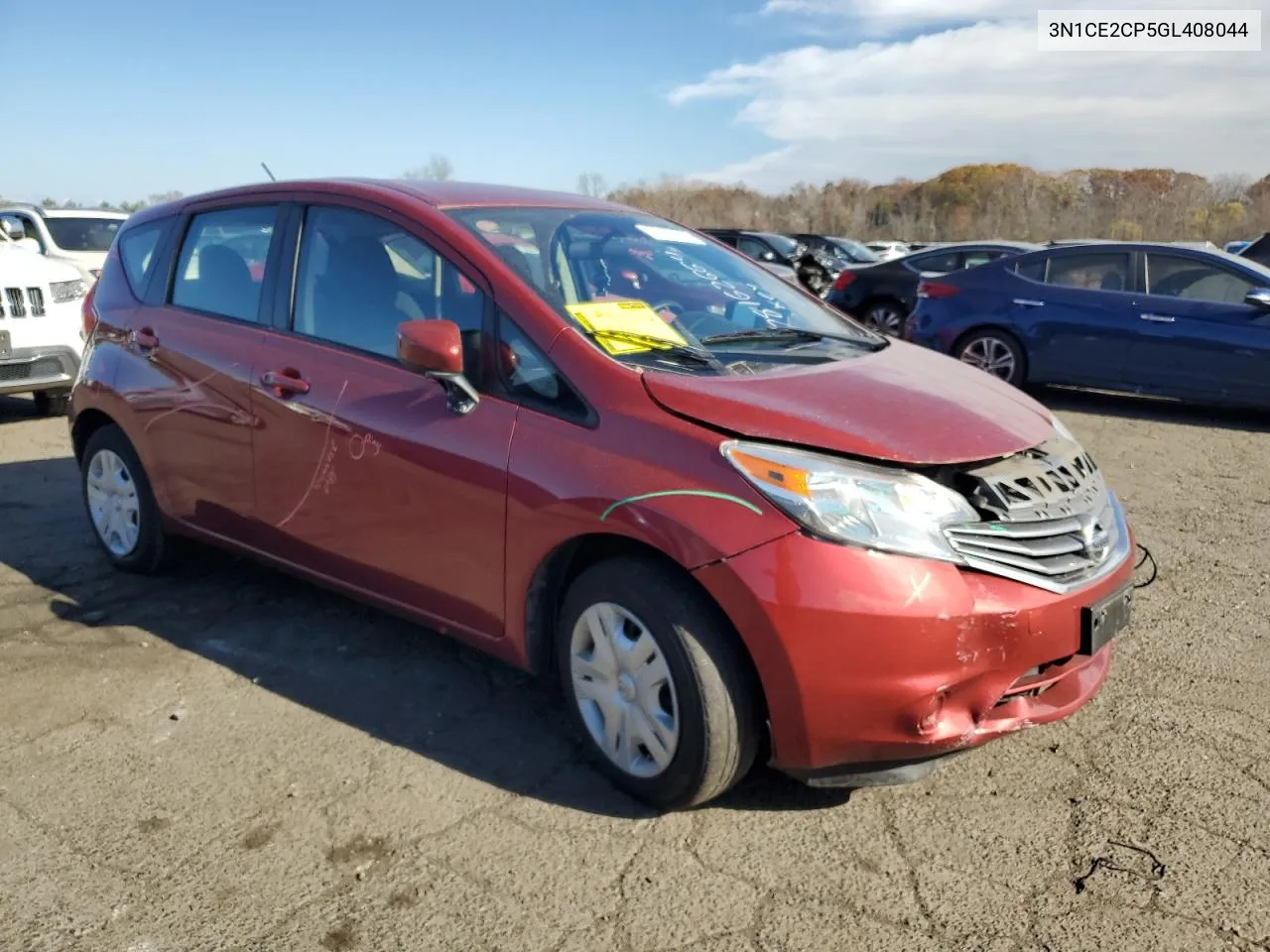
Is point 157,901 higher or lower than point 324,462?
lower

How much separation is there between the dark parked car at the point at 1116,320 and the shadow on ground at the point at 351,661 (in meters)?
6.82

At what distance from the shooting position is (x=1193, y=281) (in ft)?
28.3

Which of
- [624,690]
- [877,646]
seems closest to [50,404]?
[624,690]

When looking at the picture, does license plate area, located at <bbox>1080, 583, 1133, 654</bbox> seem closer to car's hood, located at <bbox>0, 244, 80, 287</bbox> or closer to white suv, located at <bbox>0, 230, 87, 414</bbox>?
white suv, located at <bbox>0, 230, 87, 414</bbox>

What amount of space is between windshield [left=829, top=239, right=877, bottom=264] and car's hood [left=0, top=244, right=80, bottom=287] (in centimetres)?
1879

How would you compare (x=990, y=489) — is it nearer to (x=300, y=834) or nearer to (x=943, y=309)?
(x=300, y=834)

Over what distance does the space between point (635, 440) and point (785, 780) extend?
3.72 feet

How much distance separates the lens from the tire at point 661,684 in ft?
8.81

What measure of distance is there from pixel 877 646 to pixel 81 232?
12423mm

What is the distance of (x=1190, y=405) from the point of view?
9.48m

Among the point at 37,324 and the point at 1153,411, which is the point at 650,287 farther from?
the point at 1153,411

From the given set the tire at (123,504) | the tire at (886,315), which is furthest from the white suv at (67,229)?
the tire at (886,315)

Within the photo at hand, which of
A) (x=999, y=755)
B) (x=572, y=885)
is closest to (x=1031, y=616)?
(x=999, y=755)

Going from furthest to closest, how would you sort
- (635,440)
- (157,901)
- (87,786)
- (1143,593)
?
(1143,593), (87,786), (635,440), (157,901)
